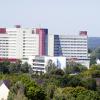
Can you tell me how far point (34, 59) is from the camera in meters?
64.8

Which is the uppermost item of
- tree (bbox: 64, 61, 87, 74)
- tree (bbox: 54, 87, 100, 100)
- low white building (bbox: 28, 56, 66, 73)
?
low white building (bbox: 28, 56, 66, 73)

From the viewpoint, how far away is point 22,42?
71125 mm

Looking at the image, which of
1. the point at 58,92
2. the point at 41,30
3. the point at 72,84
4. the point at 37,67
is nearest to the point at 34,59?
the point at 37,67

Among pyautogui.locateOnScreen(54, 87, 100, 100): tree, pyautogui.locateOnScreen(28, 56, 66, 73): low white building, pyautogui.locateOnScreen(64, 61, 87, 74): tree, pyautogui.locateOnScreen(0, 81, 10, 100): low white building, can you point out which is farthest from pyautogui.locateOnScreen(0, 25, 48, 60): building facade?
pyautogui.locateOnScreen(0, 81, 10, 100): low white building

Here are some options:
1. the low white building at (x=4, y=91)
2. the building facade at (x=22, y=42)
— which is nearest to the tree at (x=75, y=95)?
the low white building at (x=4, y=91)

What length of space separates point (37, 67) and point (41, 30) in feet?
22.3

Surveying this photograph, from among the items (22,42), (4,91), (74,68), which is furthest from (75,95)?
(22,42)

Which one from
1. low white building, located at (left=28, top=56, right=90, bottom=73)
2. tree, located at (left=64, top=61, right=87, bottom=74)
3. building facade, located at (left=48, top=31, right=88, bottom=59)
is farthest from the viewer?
building facade, located at (left=48, top=31, right=88, bottom=59)

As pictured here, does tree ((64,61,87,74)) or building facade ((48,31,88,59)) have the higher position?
building facade ((48,31,88,59))

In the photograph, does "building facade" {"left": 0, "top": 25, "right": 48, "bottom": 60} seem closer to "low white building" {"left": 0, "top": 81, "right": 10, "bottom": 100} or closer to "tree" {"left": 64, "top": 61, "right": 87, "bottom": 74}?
"tree" {"left": 64, "top": 61, "right": 87, "bottom": 74}

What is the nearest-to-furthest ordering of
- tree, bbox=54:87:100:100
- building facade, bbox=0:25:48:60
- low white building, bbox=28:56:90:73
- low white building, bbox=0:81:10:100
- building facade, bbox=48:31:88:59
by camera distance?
tree, bbox=54:87:100:100, low white building, bbox=0:81:10:100, low white building, bbox=28:56:90:73, building facade, bbox=0:25:48:60, building facade, bbox=48:31:88:59

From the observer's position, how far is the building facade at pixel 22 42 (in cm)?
6962

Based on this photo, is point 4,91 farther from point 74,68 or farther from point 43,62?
point 43,62

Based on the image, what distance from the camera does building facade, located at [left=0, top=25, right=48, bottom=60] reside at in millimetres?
69625
